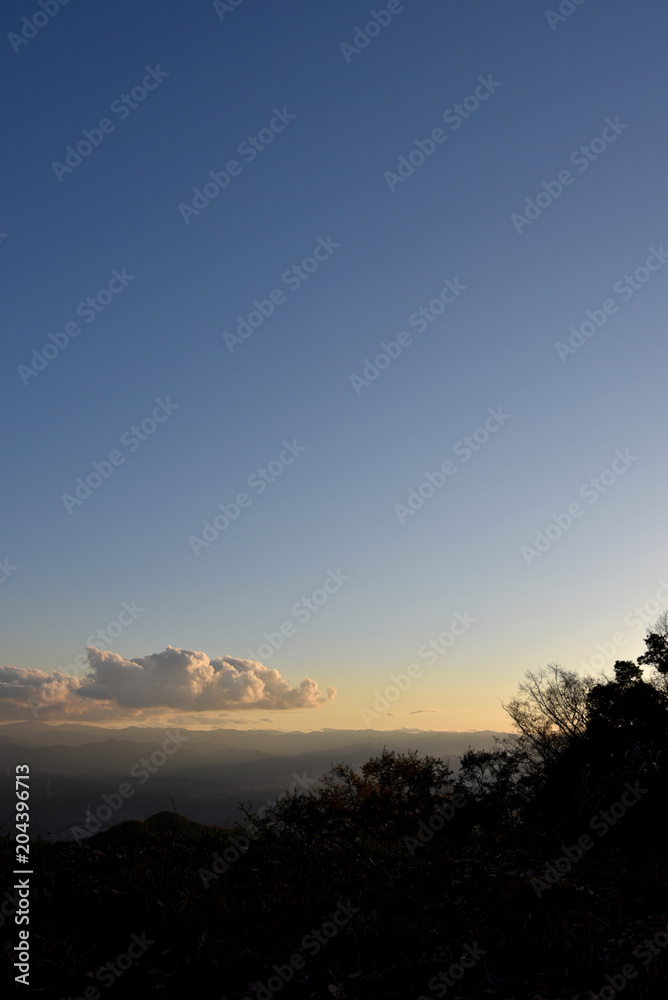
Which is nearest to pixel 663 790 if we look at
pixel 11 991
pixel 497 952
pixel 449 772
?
pixel 497 952

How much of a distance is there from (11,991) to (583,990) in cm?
549

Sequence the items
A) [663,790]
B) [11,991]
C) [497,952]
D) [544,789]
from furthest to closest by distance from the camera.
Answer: [544,789]
[663,790]
[497,952]
[11,991]

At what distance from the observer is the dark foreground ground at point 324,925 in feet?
18.8

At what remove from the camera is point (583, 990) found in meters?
5.64

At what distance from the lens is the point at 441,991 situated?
5730 millimetres

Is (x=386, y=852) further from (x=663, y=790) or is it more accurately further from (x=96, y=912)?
(x=663, y=790)

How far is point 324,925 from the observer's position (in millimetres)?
6863

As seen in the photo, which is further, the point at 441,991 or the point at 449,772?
the point at 449,772

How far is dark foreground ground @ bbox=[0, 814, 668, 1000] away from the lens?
5738 mm

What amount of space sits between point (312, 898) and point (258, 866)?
1578mm

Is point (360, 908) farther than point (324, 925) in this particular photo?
Yes

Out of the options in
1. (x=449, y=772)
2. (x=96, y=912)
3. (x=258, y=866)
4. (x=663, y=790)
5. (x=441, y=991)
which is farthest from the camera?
(x=449, y=772)

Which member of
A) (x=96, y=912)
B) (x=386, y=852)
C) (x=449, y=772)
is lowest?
(x=449, y=772)

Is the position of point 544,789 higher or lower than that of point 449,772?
higher
